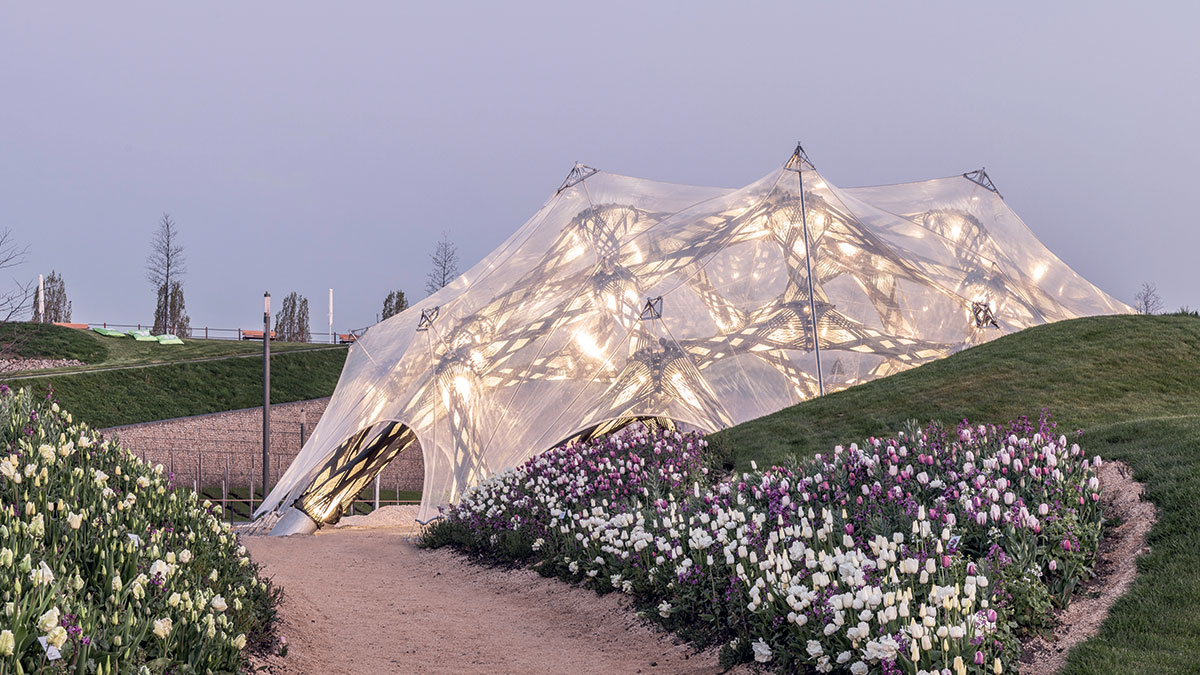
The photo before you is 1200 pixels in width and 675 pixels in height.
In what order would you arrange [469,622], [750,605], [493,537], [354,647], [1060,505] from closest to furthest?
[750,605] → [1060,505] → [354,647] → [469,622] → [493,537]

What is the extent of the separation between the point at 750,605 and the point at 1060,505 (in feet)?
9.60

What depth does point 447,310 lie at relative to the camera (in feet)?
61.6

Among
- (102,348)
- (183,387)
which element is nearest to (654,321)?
(183,387)

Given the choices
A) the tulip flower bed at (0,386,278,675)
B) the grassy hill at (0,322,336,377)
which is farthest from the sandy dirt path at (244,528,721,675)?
the grassy hill at (0,322,336,377)

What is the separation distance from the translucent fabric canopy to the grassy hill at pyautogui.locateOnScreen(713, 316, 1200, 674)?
1.75m

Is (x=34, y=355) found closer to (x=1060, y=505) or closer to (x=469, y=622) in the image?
(x=469, y=622)

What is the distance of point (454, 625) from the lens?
8.88 m

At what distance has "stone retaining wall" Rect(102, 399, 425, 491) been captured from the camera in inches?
1379

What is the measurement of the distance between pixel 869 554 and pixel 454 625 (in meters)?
4.30

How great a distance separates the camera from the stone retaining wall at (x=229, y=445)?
115 ft

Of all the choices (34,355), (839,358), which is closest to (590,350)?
(839,358)

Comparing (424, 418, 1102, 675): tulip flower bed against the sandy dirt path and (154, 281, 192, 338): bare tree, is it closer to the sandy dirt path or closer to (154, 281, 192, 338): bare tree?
the sandy dirt path

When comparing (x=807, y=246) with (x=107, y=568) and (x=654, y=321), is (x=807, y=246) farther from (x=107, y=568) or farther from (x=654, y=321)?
(x=107, y=568)

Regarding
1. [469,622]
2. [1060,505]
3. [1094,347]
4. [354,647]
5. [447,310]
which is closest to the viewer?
[1060,505]
